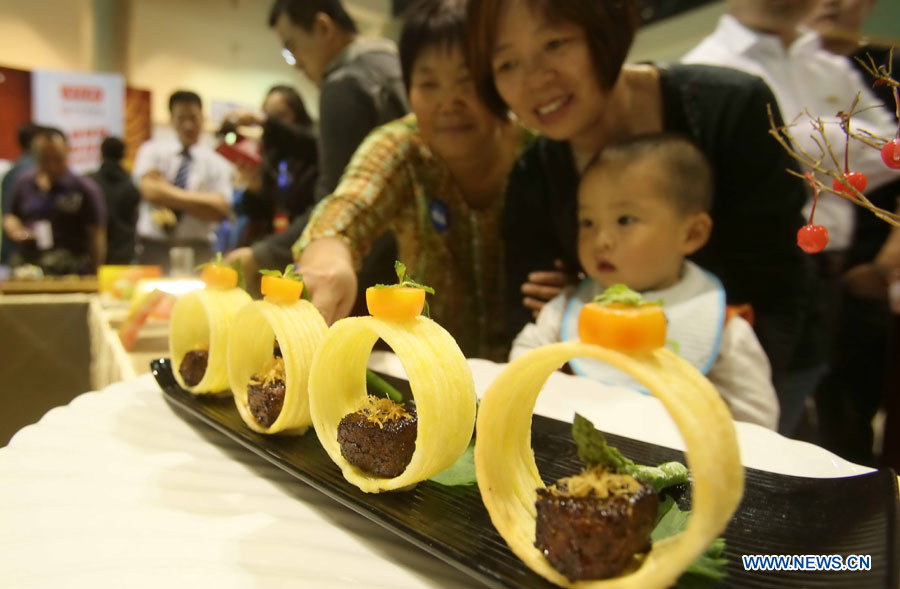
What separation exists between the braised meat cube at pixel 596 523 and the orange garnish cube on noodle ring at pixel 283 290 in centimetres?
83

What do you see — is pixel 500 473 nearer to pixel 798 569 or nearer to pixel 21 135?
pixel 798 569

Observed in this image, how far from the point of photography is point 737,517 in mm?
1051

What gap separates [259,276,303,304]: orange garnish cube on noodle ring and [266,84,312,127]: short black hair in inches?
95.2

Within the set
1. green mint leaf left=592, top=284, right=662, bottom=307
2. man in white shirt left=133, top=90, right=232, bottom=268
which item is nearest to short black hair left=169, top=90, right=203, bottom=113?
man in white shirt left=133, top=90, right=232, bottom=268

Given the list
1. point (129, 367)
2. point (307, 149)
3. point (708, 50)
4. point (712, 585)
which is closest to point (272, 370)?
point (129, 367)

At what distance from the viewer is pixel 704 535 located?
2.33ft

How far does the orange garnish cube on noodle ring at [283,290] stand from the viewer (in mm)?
1405

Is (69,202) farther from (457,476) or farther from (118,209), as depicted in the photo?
(457,476)

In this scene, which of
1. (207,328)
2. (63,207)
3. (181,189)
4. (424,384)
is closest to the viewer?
(424,384)

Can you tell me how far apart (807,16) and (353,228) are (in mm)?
1740

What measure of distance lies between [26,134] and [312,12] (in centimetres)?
419

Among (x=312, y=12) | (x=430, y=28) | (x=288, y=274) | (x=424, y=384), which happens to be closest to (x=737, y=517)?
(x=424, y=384)

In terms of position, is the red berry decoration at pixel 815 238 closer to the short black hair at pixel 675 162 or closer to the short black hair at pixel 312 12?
the short black hair at pixel 675 162

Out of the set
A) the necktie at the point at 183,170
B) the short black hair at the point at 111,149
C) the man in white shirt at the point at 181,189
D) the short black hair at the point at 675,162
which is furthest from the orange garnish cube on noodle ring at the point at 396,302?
the short black hair at the point at 111,149
